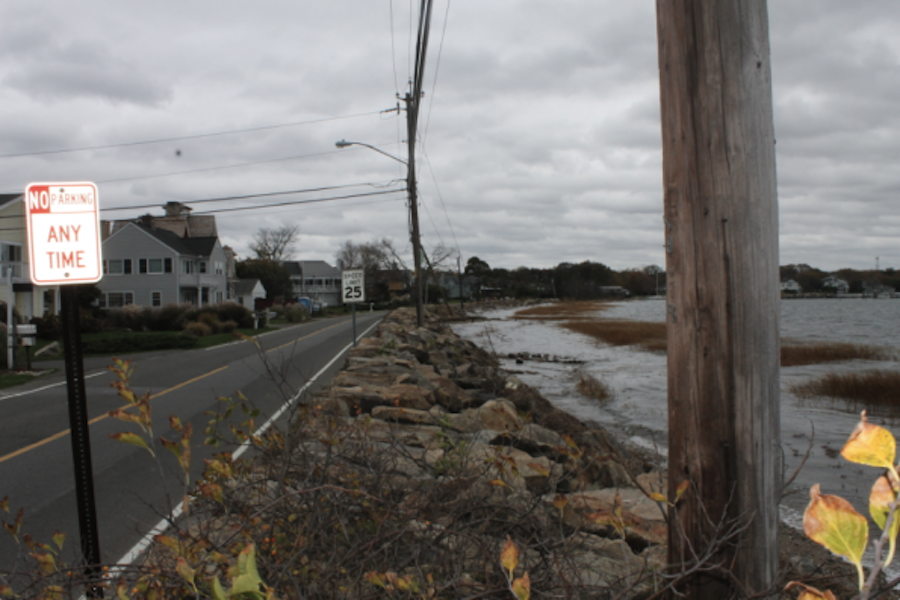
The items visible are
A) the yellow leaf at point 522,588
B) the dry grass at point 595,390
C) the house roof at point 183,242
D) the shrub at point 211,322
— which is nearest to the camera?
the yellow leaf at point 522,588

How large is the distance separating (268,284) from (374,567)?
80.9 m

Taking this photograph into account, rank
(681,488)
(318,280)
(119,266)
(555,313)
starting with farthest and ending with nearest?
(318,280) < (555,313) < (119,266) < (681,488)

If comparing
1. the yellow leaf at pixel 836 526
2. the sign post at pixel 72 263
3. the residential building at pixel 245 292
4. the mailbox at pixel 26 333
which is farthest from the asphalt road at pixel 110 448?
the residential building at pixel 245 292

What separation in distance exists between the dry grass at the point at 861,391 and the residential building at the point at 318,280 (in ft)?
298

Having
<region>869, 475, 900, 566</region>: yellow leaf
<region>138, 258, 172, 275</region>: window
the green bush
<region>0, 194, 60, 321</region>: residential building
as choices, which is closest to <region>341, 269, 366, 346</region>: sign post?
the green bush

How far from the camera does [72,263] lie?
3506 mm

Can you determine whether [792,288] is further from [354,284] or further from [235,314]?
[354,284]

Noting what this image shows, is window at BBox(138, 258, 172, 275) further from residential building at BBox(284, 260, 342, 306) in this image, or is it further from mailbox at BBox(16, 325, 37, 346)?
residential building at BBox(284, 260, 342, 306)

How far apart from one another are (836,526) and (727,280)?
5.52ft

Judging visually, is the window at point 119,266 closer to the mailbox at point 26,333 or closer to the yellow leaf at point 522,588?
the mailbox at point 26,333

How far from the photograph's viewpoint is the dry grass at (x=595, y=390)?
16531 millimetres

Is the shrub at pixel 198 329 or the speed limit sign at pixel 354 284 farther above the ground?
the speed limit sign at pixel 354 284

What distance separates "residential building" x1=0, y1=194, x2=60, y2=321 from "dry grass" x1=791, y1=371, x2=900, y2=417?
31.7 metres

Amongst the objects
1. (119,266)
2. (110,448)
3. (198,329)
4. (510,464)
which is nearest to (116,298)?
(119,266)
